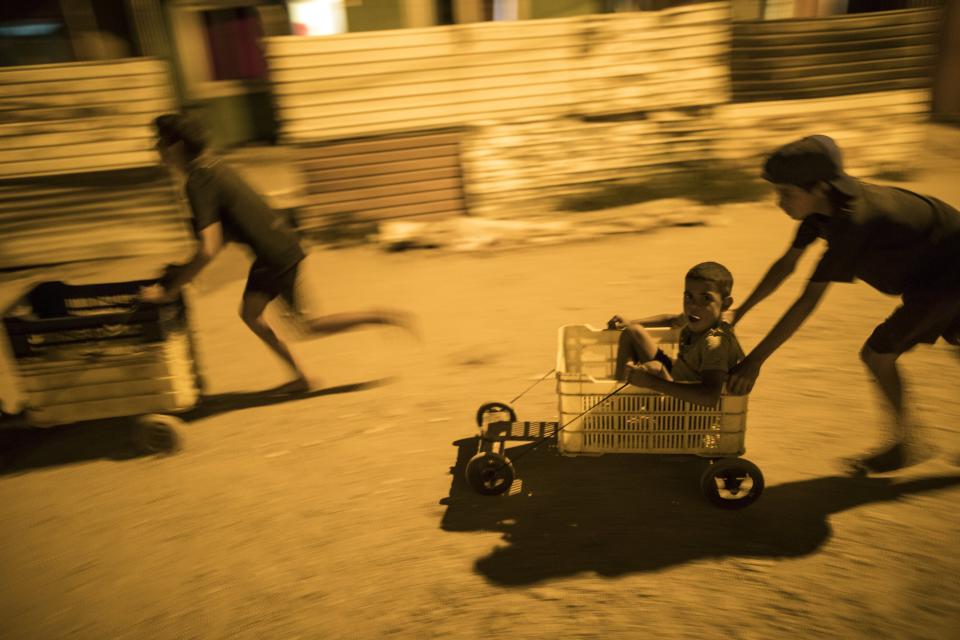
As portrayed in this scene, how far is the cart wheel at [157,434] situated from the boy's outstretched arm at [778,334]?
341cm

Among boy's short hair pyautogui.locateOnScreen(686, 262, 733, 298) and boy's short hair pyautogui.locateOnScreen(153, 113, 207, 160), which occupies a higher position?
boy's short hair pyautogui.locateOnScreen(153, 113, 207, 160)

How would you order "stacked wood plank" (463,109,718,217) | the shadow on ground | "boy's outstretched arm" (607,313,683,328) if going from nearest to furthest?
1. "boy's outstretched arm" (607,313,683,328)
2. the shadow on ground
3. "stacked wood plank" (463,109,718,217)

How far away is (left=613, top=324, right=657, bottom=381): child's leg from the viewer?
3381 millimetres

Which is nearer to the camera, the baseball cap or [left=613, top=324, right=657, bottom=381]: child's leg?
the baseball cap

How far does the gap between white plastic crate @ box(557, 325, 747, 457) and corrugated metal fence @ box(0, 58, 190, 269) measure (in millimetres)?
7067

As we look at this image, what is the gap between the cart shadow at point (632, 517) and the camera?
A: 318 centimetres

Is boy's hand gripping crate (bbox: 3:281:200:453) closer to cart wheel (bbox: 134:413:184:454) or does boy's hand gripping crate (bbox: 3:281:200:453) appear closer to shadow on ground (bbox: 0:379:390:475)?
cart wheel (bbox: 134:413:184:454)

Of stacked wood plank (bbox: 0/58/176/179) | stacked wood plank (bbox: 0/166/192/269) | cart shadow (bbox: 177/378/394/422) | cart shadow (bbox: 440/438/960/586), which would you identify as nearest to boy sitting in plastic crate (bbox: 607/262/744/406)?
cart shadow (bbox: 440/438/960/586)

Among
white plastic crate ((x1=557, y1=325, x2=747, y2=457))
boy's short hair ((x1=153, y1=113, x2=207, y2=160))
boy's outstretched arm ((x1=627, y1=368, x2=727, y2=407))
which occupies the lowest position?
white plastic crate ((x1=557, y1=325, x2=747, y2=457))

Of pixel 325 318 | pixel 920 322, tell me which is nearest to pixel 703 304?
pixel 920 322

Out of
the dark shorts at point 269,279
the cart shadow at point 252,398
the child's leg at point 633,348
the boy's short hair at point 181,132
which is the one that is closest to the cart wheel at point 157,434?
the cart shadow at point 252,398

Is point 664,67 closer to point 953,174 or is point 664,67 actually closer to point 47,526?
point 953,174

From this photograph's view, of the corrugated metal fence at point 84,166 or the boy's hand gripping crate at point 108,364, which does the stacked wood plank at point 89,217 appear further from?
the boy's hand gripping crate at point 108,364

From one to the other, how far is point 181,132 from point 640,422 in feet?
10.8
